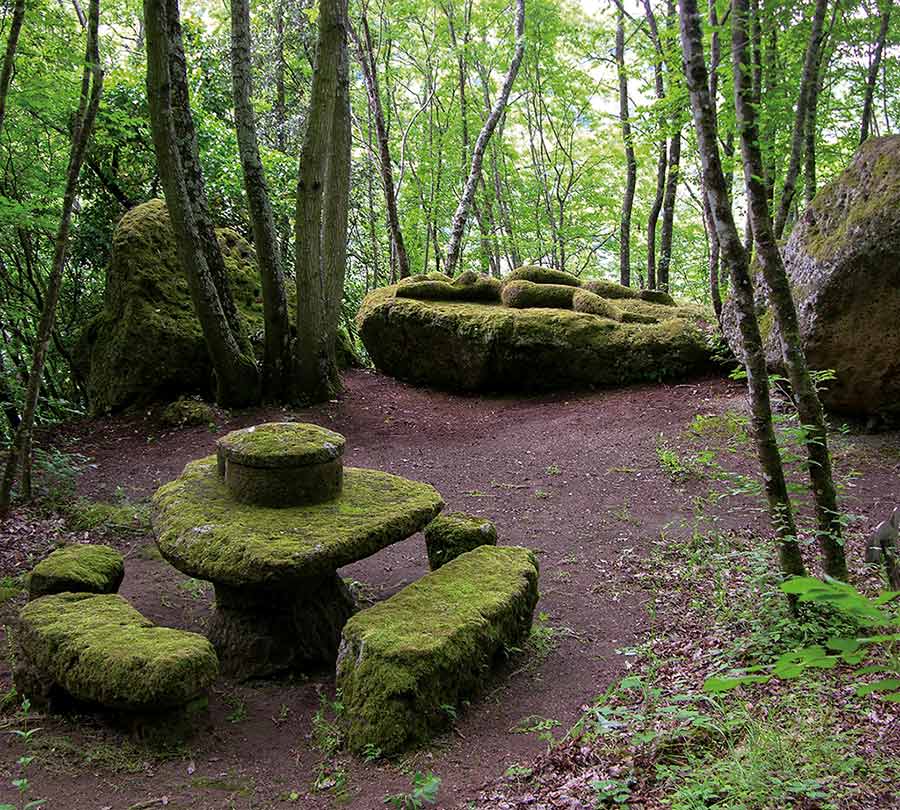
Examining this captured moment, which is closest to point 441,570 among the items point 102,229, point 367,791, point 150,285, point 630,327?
point 367,791

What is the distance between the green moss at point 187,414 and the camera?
1053 cm

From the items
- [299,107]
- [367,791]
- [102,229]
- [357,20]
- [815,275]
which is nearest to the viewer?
A: [367,791]

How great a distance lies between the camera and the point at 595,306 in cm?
1234

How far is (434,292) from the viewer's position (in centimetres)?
1350

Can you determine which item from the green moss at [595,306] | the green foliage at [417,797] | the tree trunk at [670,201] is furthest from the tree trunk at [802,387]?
the tree trunk at [670,201]

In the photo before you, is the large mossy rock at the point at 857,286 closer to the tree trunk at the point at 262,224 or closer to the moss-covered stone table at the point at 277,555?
the moss-covered stone table at the point at 277,555

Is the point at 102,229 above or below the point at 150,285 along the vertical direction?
above

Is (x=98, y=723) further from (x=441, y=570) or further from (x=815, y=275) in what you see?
(x=815, y=275)

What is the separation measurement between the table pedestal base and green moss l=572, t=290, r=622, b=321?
8.50 metres

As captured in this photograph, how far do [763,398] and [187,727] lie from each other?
151 inches

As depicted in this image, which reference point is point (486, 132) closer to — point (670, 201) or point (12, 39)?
point (670, 201)

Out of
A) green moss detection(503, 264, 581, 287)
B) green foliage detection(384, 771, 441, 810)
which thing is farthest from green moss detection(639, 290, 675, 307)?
green foliage detection(384, 771, 441, 810)

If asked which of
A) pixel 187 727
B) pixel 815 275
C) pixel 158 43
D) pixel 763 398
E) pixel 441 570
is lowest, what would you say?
pixel 187 727

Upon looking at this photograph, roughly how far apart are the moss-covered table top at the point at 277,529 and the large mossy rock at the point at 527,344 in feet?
22.3
